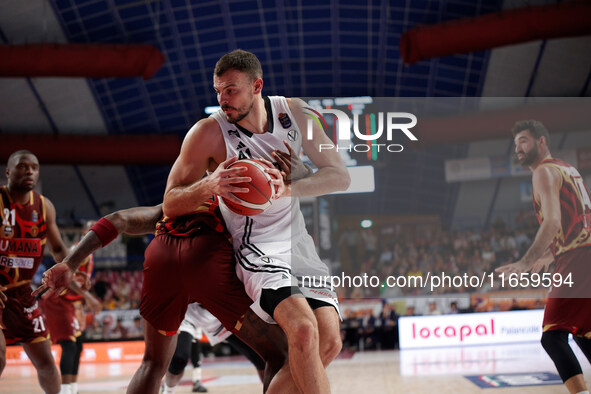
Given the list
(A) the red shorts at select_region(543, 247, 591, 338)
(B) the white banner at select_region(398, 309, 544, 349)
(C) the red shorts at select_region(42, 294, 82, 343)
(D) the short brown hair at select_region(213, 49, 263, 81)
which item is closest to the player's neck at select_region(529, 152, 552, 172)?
(A) the red shorts at select_region(543, 247, 591, 338)

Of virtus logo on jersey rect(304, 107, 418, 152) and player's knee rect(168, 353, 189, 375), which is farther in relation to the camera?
player's knee rect(168, 353, 189, 375)

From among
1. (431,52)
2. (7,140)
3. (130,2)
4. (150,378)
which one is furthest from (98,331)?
(150,378)

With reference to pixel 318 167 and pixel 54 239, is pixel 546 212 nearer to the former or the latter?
pixel 318 167

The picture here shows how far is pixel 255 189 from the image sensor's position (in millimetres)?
2998

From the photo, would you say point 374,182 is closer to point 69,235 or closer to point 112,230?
point 112,230

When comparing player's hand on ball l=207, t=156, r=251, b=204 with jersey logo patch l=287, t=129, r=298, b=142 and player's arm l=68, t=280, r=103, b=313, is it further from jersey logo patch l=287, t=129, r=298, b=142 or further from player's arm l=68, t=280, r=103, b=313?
player's arm l=68, t=280, r=103, b=313

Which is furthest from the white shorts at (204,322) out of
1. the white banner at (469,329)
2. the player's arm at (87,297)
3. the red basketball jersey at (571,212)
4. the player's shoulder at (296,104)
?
the white banner at (469,329)

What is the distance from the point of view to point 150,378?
3.15 m

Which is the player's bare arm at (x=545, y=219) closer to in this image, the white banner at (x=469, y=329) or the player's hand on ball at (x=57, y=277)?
the player's hand on ball at (x=57, y=277)

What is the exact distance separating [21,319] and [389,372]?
4799mm

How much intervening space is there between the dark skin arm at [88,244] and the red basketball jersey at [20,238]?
1790 mm

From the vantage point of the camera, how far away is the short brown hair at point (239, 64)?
10.4 feet

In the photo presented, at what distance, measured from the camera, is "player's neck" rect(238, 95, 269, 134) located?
131 inches

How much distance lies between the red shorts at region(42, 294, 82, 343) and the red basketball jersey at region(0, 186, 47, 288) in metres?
1.36
